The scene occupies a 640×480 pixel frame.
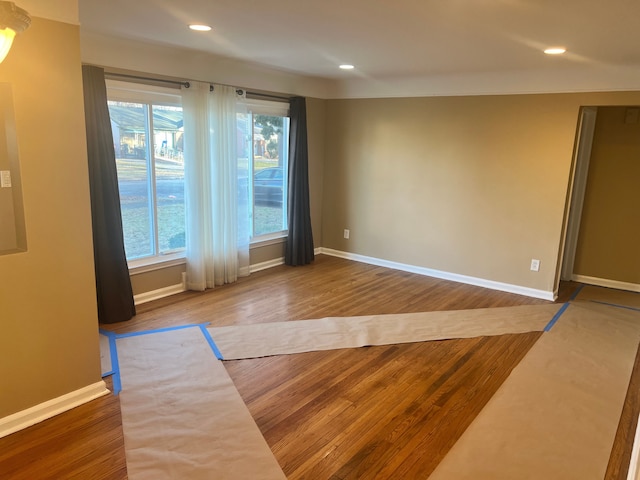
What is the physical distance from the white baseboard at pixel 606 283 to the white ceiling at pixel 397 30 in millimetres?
2312

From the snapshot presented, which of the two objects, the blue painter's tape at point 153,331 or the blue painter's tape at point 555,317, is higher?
the blue painter's tape at point 555,317

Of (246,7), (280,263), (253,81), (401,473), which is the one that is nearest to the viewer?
(401,473)

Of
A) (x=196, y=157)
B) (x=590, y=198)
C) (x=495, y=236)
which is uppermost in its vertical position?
(x=196, y=157)

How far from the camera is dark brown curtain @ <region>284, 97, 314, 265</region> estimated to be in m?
5.48

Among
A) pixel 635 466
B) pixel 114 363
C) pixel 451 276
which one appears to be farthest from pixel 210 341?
pixel 451 276

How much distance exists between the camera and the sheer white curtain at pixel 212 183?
14.5ft

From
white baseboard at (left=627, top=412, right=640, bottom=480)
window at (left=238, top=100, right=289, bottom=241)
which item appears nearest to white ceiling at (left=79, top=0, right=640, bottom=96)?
window at (left=238, top=100, right=289, bottom=241)

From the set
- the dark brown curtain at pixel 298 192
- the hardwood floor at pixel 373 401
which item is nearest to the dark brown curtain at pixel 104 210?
the hardwood floor at pixel 373 401

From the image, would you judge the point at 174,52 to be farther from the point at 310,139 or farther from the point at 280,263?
the point at 280,263

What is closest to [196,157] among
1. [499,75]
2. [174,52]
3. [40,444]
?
[174,52]

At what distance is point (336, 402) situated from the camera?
9.30ft

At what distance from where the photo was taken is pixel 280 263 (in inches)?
230

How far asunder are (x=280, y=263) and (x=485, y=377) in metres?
3.20

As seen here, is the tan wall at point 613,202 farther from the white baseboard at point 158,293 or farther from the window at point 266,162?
the white baseboard at point 158,293
